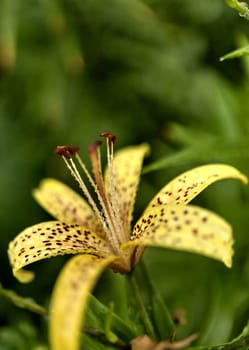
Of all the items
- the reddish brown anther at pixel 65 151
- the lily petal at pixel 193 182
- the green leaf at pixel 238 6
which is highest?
the green leaf at pixel 238 6

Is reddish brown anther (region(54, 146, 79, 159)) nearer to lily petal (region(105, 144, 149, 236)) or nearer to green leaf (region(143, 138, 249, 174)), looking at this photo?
lily petal (region(105, 144, 149, 236))

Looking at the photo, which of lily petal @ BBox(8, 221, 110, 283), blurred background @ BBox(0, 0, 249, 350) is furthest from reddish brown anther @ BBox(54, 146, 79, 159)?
blurred background @ BBox(0, 0, 249, 350)

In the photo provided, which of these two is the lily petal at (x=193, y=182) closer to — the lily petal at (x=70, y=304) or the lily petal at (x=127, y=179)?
the lily petal at (x=127, y=179)

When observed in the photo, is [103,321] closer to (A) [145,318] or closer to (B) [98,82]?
(A) [145,318]

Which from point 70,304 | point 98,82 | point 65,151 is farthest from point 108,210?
point 98,82

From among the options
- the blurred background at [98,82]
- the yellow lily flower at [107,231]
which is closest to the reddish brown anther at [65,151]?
the yellow lily flower at [107,231]

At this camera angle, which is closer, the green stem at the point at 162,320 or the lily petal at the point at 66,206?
the green stem at the point at 162,320
